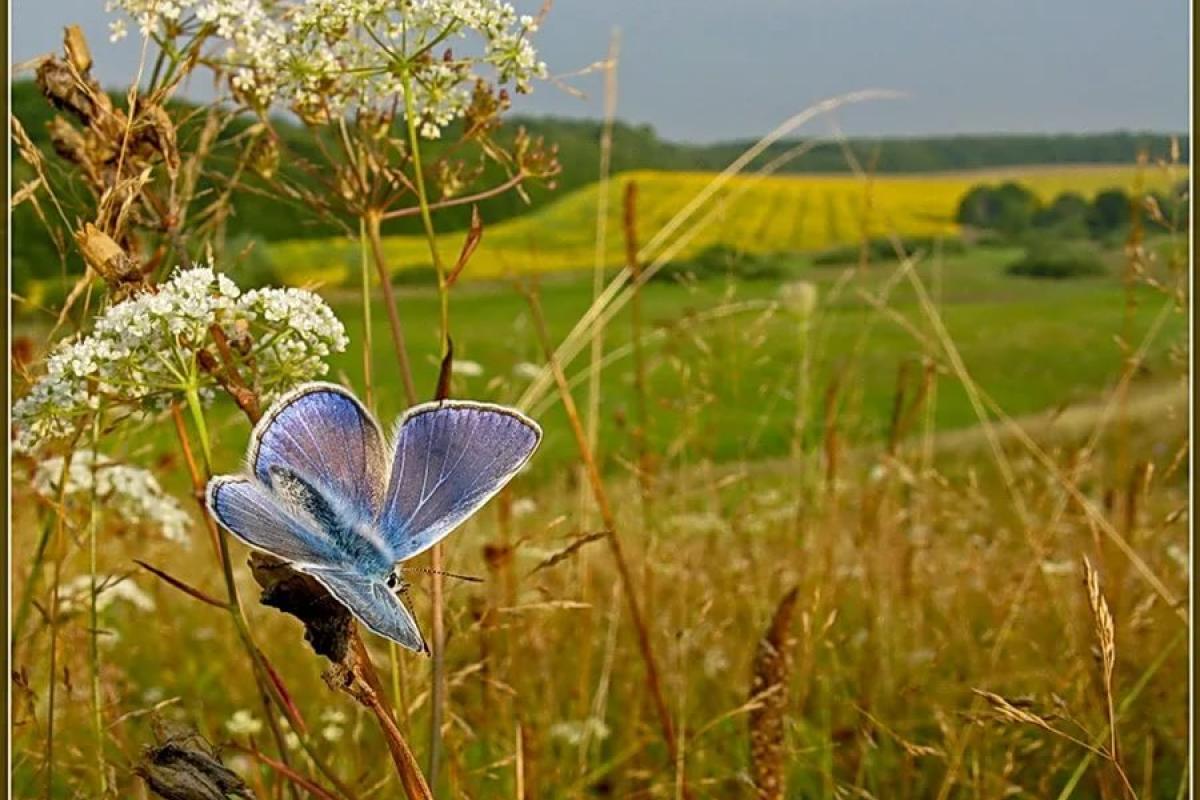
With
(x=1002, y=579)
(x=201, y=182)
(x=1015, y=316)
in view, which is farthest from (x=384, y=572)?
(x=1015, y=316)

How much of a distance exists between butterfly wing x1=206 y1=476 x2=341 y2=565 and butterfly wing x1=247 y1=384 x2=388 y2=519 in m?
0.04

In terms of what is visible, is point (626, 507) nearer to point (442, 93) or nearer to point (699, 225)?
point (699, 225)

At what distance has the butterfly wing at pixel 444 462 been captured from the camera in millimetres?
982

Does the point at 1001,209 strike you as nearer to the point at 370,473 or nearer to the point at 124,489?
the point at 124,489

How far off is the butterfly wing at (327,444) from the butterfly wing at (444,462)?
0.8 inches

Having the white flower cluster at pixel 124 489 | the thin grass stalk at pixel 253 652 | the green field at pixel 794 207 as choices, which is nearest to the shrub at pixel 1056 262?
the green field at pixel 794 207

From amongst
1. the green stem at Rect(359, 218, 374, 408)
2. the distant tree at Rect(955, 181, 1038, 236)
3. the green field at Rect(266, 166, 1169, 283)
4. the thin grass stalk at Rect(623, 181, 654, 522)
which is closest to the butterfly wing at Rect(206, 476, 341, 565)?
the green stem at Rect(359, 218, 374, 408)

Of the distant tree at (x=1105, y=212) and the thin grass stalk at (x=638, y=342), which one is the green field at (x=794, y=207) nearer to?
the distant tree at (x=1105, y=212)

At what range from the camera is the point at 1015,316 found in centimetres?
1255

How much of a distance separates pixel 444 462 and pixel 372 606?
148 millimetres

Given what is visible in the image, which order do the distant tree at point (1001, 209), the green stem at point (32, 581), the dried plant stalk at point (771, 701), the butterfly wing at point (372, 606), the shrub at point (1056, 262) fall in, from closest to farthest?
the butterfly wing at point (372, 606), the green stem at point (32, 581), the dried plant stalk at point (771, 701), the shrub at point (1056, 262), the distant tree at point (1001, 209)

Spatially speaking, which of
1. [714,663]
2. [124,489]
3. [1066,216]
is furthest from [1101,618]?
[1066,216]

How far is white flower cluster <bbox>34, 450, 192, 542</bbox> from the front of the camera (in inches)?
84.4

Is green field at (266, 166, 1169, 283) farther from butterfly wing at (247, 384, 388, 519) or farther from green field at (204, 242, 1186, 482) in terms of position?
butterfly wing at (247, 384, 388, 519)
